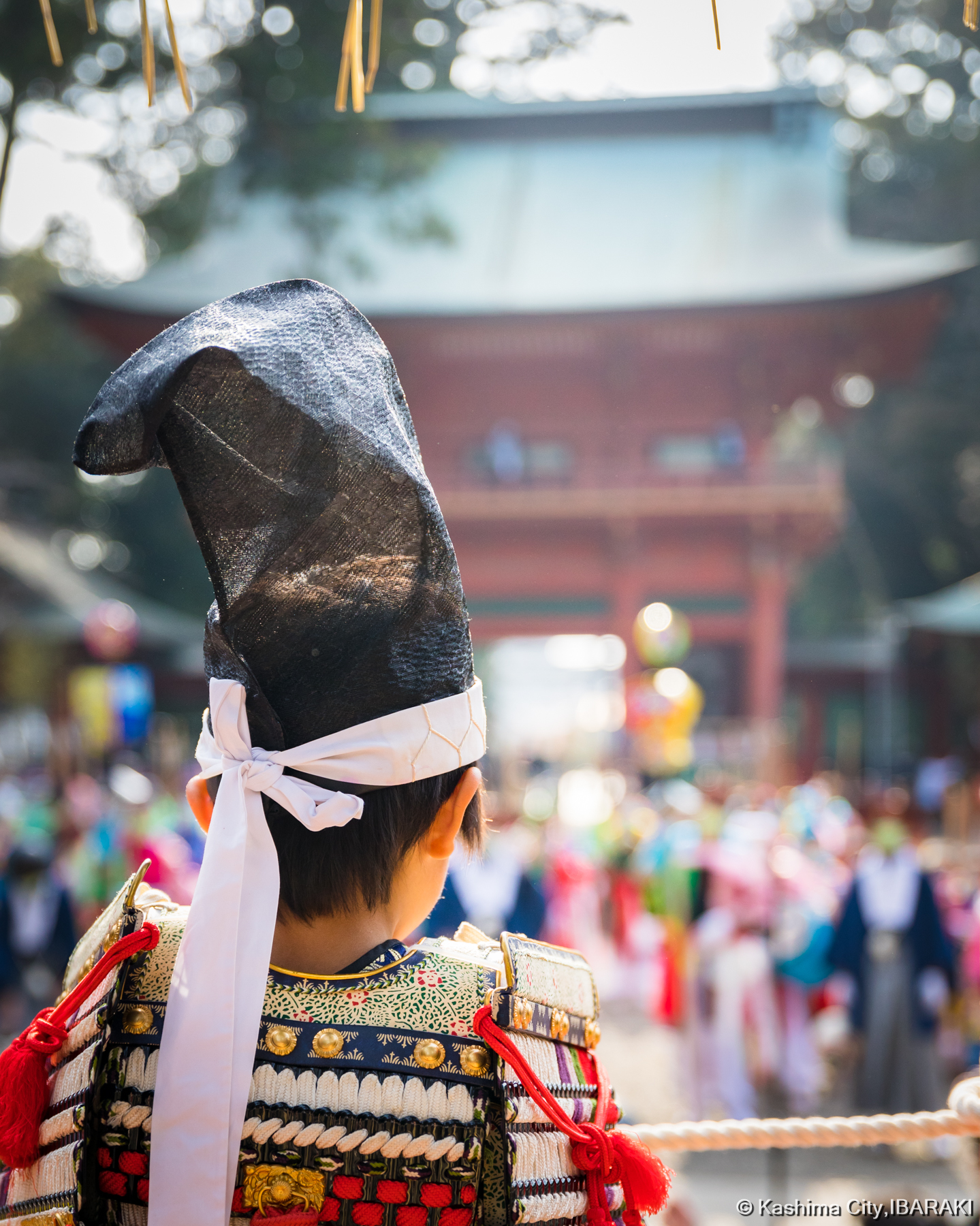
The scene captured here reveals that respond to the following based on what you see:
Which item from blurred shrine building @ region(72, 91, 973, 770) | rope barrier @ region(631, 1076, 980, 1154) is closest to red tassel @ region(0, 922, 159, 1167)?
rope barrier @ region(631, 1076, 980, 1154)

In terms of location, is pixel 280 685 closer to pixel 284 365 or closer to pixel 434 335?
pixel 284 365

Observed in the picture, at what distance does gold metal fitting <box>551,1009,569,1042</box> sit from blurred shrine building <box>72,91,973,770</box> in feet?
28.2

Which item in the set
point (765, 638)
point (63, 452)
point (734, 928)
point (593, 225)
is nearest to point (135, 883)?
point (734, 928)

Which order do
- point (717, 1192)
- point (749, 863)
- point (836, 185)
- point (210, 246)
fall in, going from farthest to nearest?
point (836, 185)
point (210, 246)
point (749, 863)
point (717, 1192)

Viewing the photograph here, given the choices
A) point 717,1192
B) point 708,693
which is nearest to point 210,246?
point 708,693

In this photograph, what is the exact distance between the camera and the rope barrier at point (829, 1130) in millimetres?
1281

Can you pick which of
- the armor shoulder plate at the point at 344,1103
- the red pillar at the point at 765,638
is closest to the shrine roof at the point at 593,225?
the red pillar at the point at 765,638

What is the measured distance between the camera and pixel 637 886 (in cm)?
598

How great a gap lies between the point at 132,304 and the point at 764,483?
625 cm

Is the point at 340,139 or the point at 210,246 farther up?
the point at 210,246

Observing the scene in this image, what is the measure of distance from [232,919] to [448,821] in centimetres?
20

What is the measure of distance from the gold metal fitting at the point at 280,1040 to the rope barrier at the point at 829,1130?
0.63 meters

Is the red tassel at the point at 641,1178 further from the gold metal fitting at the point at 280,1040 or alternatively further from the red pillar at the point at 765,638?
the red pillar at the point at 765,638

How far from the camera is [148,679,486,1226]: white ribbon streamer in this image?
0.78 meters
